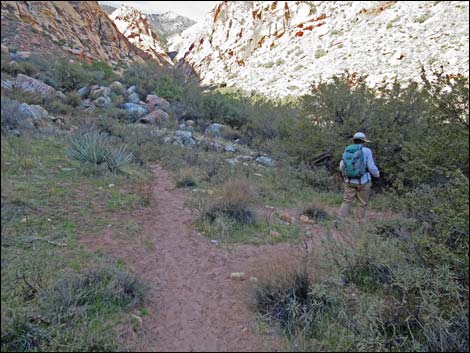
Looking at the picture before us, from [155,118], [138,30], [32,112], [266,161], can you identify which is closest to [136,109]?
[155,118]

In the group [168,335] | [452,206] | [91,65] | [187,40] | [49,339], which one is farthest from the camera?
[187,40]

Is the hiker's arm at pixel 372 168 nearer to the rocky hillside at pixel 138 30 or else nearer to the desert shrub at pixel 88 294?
the desert shrub at pixel 88 294

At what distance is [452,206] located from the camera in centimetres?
350

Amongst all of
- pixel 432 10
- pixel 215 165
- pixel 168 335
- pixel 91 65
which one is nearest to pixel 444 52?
pixel 432 10

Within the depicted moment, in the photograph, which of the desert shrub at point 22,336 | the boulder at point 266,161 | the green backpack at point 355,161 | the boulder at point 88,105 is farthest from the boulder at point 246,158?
the desert shrub at point 22,336

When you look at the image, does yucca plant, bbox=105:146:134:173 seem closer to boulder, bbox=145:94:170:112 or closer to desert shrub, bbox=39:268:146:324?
desert shrub, bbox=39:268:146:324

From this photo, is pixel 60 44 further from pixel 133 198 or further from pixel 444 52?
pixel 444 52

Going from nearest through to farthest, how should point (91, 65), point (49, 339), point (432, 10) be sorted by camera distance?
point (49, 339)
point (91, 65)
point (432, 10)

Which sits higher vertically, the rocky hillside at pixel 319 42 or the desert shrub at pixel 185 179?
the rocky hillside at pixel 319 42

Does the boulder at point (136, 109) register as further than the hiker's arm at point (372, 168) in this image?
Yes

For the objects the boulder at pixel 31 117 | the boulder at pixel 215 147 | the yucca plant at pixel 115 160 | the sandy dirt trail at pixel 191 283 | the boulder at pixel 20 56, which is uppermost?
the boulder at pixel 20 56

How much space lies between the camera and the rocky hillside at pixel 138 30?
16547 millimetres

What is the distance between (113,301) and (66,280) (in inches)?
16.7

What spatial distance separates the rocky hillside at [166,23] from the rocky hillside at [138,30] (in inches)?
27.5
